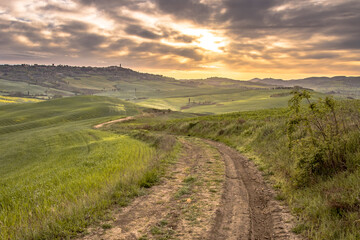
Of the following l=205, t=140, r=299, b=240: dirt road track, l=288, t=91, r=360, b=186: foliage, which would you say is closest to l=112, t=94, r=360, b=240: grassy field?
l=288, t=91, r=360, b=186: foliage

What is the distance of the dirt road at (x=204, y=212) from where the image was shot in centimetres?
651

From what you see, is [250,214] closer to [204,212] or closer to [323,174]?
[204,212]

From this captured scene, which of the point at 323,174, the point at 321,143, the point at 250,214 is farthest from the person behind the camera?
the point at 321,143

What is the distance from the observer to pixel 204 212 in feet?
25.5

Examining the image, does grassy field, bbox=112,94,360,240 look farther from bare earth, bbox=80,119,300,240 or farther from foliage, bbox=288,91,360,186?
bare earth, bbox=80,119,300,240

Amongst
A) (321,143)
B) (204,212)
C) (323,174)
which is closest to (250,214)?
(204,212)

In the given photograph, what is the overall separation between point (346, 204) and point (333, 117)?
16.8 ft

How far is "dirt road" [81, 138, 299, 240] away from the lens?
6.51 m

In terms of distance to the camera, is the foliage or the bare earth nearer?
the bare earth

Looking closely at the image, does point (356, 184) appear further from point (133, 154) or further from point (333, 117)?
point (133, 154)

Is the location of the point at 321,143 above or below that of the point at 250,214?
above

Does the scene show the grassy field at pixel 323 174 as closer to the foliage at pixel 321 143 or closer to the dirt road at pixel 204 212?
the foliage at pixel 321 143

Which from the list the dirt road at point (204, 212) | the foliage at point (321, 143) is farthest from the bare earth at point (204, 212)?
the foliage at point (321, 143)

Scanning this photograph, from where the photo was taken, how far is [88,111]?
90.1 metres
